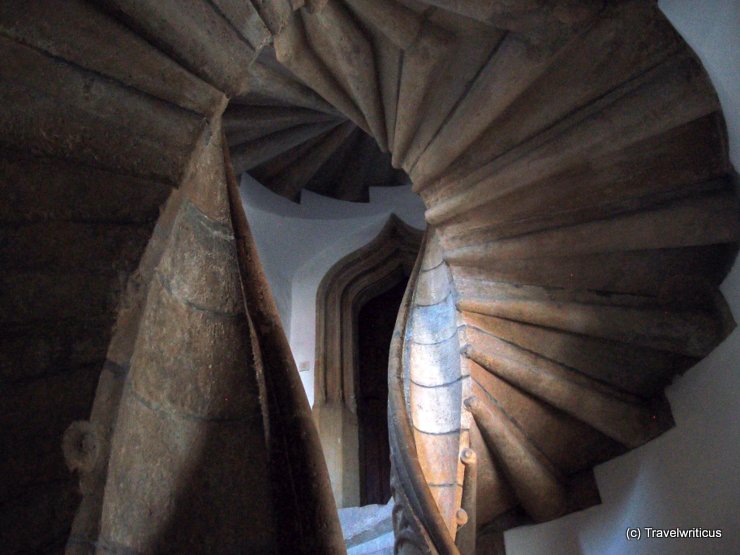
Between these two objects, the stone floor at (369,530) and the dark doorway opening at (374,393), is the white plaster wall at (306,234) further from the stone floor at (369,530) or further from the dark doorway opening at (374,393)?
the stone floor at (369,530)

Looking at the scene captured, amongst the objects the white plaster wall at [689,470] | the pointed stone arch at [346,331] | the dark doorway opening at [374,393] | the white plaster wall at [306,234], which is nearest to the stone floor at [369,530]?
the pointed stone arch at [346,331]

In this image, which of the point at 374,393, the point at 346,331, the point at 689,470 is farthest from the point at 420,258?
the point at 374,393

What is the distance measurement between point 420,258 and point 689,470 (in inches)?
78.7

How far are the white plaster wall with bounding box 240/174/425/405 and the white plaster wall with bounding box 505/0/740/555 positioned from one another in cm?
301

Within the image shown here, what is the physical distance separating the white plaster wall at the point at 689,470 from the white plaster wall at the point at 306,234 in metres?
3.01

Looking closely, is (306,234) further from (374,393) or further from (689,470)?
(689,470)

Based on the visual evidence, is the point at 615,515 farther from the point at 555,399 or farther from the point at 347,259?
the point at 347,259

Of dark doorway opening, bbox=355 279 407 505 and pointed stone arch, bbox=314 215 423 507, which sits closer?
pointed stone arch, bbox=314 215 423 507

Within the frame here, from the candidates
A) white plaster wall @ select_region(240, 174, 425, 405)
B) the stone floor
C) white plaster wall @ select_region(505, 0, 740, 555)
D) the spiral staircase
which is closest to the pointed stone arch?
white plaster wall @ select_region(240, 174, 425, 405)

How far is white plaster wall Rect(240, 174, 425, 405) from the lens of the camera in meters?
5.88

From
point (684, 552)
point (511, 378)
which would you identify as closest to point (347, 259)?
point (511, 378)

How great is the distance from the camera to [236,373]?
1.50m

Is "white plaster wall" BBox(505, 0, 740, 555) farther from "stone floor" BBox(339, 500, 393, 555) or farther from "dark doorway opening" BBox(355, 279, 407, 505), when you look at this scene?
"dark doorway opening" BBox(355, 279, 407, 505)

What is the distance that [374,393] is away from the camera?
6.39 m
